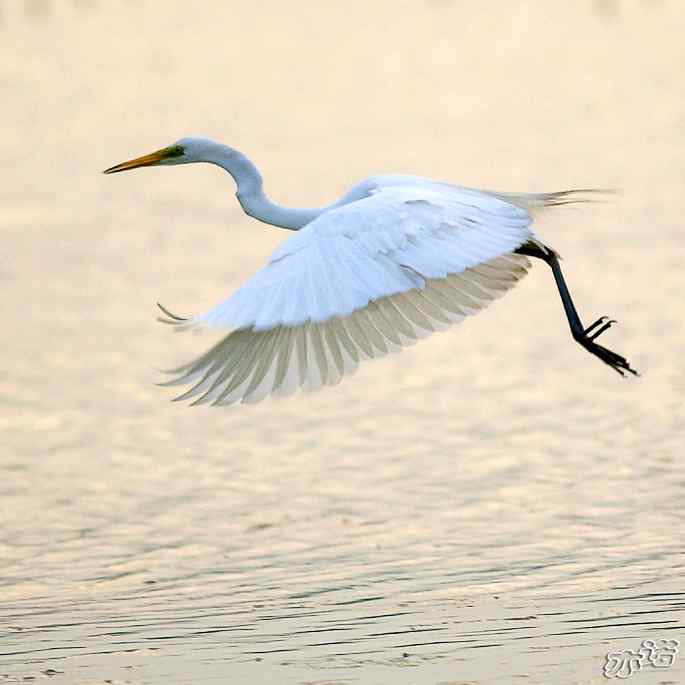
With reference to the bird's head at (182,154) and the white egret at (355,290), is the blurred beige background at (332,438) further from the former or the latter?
the bird's head at (182,154)

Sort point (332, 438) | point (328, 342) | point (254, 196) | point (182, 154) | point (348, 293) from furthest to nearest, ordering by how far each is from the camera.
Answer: point (332, 438) → point (182, 154) → point (254, 196) → point (328, 342) → point (348, 293)

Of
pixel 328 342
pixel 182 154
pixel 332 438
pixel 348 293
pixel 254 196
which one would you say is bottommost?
pixel 332 438

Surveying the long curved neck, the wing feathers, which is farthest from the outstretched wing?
the long curved neck

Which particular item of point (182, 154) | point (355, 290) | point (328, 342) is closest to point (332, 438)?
point (182, 154)

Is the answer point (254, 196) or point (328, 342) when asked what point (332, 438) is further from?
point (328, 342)

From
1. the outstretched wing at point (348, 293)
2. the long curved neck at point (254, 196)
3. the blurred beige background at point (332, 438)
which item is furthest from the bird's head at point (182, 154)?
the blurred beige background at point (332, 438)

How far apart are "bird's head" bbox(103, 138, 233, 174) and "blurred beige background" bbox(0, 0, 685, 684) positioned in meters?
1.60

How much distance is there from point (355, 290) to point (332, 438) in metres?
4.36

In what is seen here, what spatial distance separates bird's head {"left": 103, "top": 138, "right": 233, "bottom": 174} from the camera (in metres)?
8.82

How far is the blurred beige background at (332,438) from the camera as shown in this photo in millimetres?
7785

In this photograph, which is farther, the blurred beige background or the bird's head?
the bird's head

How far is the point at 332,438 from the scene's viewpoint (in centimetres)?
1064

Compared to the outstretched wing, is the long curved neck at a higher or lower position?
higher

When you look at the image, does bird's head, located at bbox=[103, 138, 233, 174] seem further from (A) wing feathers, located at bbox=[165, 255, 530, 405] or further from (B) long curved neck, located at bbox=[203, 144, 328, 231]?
(A) wing feathers, located at bbox=[165, 255, 530, 405]
